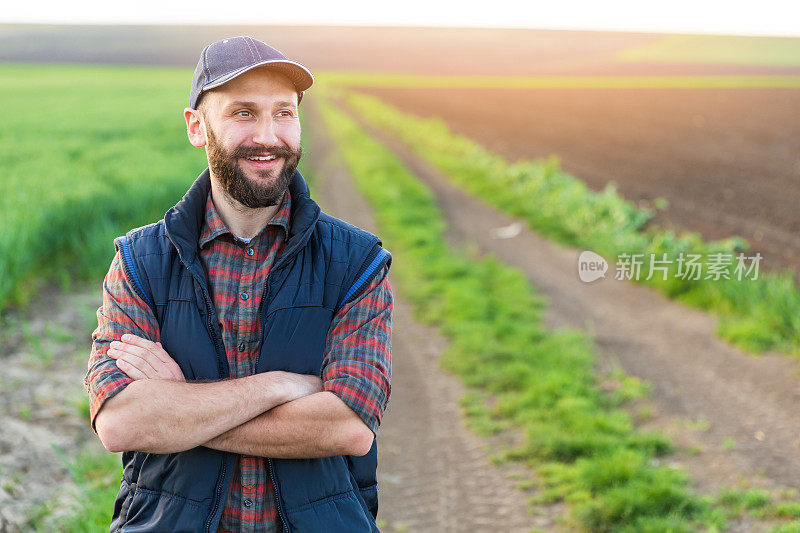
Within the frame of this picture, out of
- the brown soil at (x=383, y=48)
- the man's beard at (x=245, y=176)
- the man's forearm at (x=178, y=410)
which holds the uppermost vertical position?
the brown soil at (x=383, y=48)

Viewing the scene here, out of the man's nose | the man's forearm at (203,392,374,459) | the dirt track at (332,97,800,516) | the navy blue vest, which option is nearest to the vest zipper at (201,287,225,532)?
the navy blue vest

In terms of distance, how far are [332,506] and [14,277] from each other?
535cm

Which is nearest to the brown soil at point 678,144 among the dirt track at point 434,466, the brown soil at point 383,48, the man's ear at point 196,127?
the dirt track at point 434,466

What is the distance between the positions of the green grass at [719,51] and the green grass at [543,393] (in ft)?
249

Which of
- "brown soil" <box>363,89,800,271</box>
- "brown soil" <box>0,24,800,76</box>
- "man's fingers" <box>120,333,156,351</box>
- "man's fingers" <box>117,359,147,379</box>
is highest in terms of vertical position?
"brown soil" <box>0,24,800,76</box>

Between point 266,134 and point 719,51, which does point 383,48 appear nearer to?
point 719,51

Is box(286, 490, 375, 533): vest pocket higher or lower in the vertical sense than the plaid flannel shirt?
lower

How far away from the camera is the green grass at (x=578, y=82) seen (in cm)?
5209

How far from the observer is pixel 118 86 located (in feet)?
136

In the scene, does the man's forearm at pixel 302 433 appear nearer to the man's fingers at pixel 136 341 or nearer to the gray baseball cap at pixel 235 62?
the man's fingers at pixel 136 341

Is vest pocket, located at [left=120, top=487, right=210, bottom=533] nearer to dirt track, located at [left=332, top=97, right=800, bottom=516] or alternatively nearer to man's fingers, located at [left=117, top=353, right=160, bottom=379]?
man's fingers, located at [left=117, top=353, right=160, bottom=379]

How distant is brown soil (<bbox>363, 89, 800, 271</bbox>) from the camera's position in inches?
479

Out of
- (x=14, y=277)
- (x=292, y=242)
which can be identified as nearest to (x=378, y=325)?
(x=292, y=242)

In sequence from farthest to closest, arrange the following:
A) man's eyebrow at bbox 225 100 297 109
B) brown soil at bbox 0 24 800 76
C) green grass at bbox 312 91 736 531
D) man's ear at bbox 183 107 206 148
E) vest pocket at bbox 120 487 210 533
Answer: brown soil at bbox 0 24 800 76
green grass at bbox 312 91 736 531
man's ear at bbox 183 107 206 148
man's eyebrow at bbox 225 100 297 109
vest pocket at bbox 120 487 210 533
